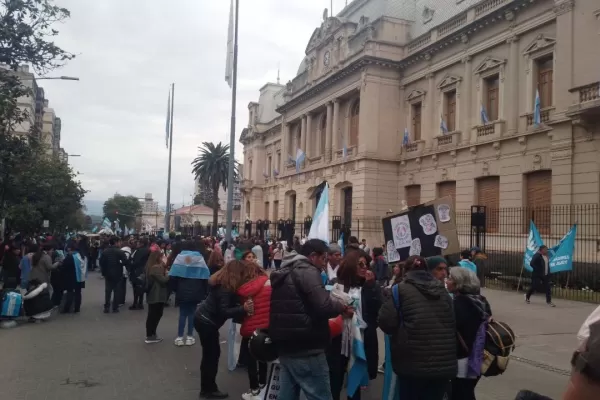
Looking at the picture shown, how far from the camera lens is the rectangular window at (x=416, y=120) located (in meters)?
32.5

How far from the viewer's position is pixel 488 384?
23.5ft

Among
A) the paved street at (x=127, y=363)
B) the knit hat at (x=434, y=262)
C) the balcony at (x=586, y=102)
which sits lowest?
the paved street at (x=127, y=363)

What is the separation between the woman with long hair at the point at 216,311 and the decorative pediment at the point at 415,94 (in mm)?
27532

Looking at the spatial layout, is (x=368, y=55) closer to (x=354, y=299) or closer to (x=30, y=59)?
(x=30, y=59)

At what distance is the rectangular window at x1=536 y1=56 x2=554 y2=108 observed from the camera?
23.6 meters

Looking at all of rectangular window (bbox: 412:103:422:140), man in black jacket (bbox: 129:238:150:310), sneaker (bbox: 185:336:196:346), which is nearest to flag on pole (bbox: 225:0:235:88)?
man in black jacket (bbox: 129:238:150:310)

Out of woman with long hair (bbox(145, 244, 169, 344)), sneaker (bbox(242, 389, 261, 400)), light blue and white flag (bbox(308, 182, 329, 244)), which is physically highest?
light blue and white flag (bbox(308, 182, 329, 244))

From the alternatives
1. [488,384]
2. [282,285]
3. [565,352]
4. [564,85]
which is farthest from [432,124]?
[282,285]

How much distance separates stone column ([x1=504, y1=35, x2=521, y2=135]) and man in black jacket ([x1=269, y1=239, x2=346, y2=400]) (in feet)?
75.2

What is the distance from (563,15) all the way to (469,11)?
6619 millimetres

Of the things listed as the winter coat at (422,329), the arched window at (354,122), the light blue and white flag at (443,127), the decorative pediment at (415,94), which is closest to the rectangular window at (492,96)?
the light blue and white flag at (443,127)

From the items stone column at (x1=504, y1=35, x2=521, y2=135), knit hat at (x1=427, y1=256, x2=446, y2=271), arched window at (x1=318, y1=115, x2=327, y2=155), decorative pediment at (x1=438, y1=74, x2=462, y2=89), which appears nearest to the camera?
knit hat at (x1=427, y1=256, x2=446, y2=271)

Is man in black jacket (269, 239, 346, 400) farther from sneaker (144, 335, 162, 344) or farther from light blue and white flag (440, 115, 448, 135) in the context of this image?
light blue and white flag (440, 115, 448, 135)

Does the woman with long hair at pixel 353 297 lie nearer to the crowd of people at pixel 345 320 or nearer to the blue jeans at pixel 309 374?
the crowd of people at pixel 345 320
